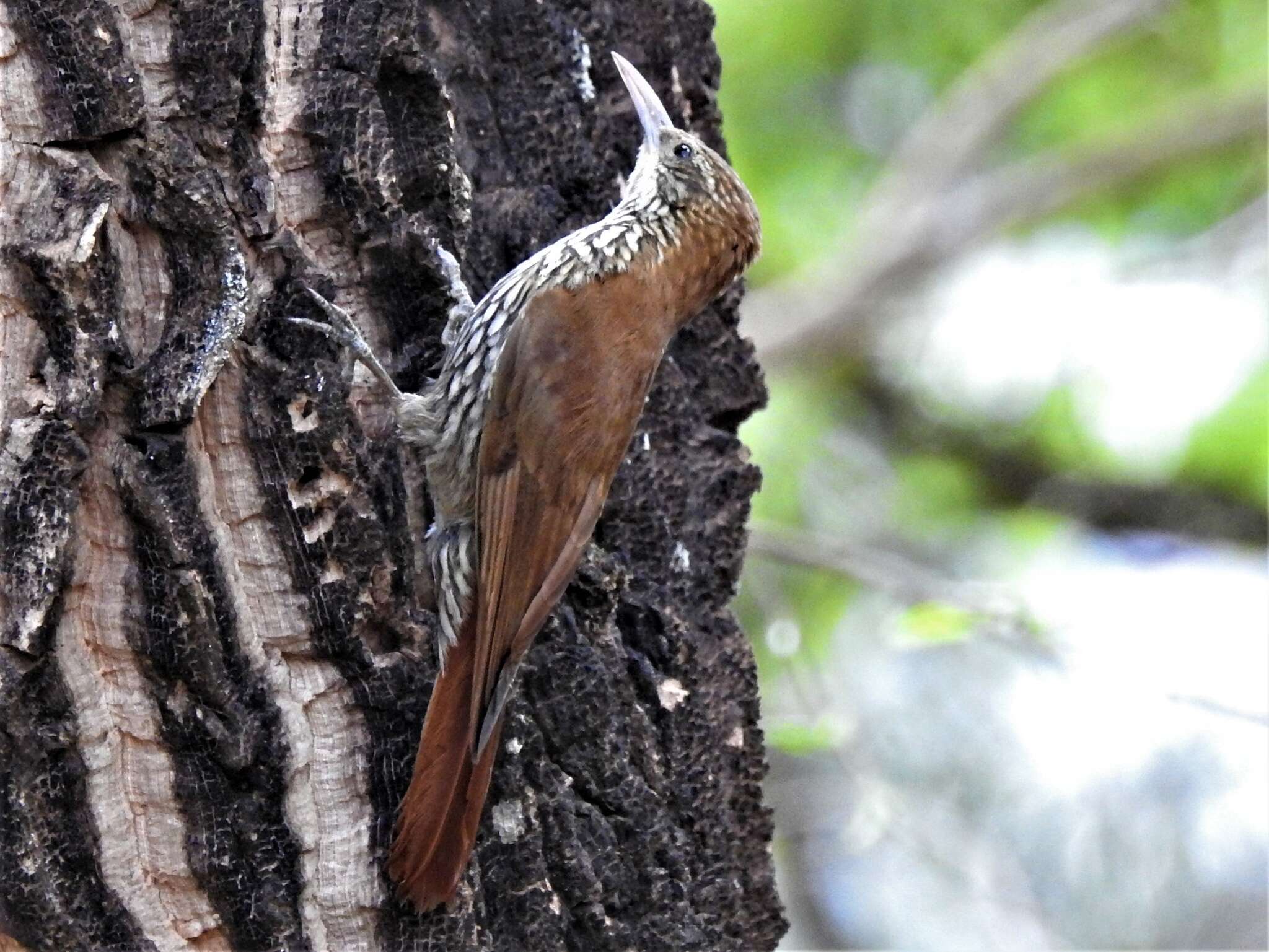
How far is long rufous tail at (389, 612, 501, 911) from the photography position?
6.66ft

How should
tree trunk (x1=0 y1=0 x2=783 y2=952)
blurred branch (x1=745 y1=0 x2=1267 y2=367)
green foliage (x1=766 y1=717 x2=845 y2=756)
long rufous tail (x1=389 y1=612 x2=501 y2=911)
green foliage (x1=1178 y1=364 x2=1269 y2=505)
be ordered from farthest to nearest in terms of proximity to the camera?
blurred branch (x1=745 y1=0 x2=1267 y2=367) < green foliage (x1=1178 y1=364 x2=1269 y2=505) < green foliage (x1=766 y1=717 x2=845 y2=756) < long rufous tail (x1=389 y1=612 x2=501 y2=911) < tree trunk (x1=0 y1=0 x2=783 y2=952)

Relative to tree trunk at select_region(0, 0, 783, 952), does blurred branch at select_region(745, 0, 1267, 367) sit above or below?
above

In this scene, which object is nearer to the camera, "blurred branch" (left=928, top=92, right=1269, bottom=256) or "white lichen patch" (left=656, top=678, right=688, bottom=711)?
"white lichen patch" (left=656, top=678, right=688, bottom=711)

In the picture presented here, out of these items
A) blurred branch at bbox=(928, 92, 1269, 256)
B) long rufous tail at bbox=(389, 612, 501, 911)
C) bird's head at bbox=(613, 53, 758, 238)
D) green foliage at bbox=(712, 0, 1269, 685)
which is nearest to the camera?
long rufous tail at bbox=(389, 612, 501, 911)

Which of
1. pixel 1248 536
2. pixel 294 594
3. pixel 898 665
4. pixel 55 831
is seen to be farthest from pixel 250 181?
pixel 1248 536

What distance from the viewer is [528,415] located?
2.65 meters

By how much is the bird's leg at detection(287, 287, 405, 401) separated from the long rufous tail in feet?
1.50

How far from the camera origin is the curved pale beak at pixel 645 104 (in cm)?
256

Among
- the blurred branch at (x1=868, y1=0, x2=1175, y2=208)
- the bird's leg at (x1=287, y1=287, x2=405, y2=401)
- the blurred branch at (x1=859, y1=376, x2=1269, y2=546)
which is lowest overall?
the bird's leg at (x1=287, y1=287, x2=405, y2=401)

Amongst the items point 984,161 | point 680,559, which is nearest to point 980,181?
point 984,161

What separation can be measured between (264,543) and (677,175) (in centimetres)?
117

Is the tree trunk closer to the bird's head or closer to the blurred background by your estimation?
the bird's head

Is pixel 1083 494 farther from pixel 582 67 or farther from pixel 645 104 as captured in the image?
pixel 582 67

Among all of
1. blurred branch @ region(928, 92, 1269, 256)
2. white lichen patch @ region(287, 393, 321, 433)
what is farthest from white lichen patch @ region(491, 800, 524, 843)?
blurred branch @ region(928, 92, 1269, 256)
